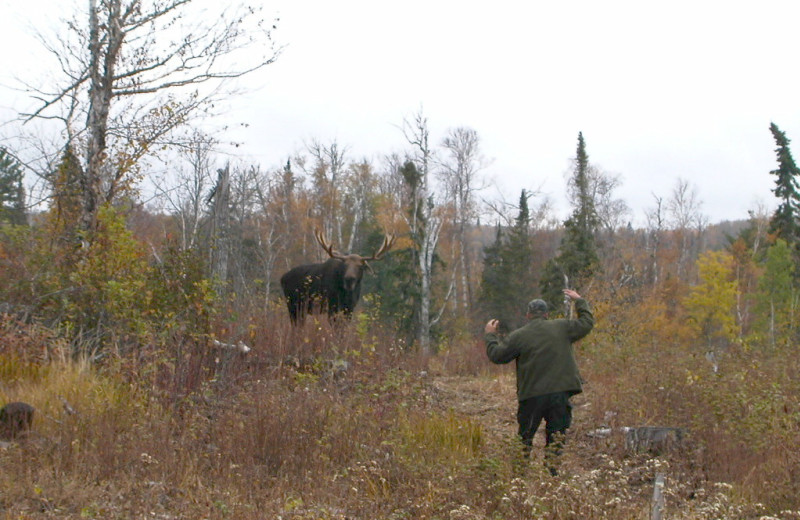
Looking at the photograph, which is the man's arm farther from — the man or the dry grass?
the dry grass

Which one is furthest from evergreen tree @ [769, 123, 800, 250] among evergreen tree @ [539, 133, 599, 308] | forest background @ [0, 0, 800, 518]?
forest background @ [0, 0, 800, 518]

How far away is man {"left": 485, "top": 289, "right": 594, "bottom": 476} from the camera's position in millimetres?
7258

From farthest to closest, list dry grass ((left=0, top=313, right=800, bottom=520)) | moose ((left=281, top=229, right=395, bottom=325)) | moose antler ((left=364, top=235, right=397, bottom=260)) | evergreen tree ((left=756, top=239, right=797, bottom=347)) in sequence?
1. evergreen tree ((left=756, top=239, right=797, bottom=347))
2. moose antler ((left=364, top=235, right=397, bottom=260))
3. moose ((left=281, top=229, right=395, bottom=325))
4. dry grass ((left=0, top=313, right=800, bottom=520))

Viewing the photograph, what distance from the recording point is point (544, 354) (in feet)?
24.1

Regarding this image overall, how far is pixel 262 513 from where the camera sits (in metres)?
5.38

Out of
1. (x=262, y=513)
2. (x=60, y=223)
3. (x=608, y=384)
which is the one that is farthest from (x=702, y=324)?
(x=262, y=513)

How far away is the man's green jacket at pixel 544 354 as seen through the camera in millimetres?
7266

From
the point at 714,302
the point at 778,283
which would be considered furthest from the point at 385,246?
the point at 714,302

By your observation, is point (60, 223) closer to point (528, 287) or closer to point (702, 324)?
point (528, 287)

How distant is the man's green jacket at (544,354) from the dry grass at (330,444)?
63 centimetres

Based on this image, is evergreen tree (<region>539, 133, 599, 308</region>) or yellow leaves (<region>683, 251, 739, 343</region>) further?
yellow leaves (<region>683, 251, 739, 343</region>)

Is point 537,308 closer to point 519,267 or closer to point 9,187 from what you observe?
point 9,187

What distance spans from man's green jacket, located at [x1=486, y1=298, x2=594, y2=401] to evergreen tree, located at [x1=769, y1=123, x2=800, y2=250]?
3986cm

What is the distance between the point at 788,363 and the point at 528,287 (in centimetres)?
3531
